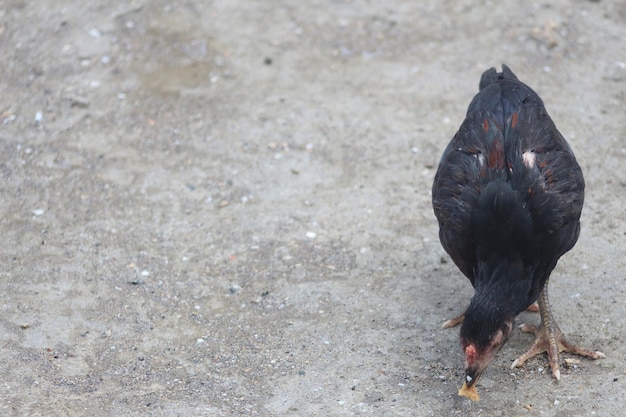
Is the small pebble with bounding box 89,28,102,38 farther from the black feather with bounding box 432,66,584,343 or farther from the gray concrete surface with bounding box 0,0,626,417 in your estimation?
the black feather with bounding box 432,66,584,343

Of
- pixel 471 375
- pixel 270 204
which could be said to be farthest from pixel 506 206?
pixel 270 204

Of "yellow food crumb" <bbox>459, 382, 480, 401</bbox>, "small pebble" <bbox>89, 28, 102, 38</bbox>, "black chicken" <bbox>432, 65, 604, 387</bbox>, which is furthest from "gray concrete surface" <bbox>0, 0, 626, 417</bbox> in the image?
"black chicken" <bbox>432, 65, 604, 387</bbox>

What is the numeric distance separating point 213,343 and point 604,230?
2.97m

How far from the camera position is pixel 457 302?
225 inches

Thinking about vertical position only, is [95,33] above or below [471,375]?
below

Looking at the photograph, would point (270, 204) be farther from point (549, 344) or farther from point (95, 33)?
point (95, 33)

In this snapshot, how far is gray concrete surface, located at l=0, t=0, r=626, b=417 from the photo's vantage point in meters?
4.99

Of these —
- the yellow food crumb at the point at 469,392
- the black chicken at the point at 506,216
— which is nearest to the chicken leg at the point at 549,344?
the black chicken at the point at 506,216

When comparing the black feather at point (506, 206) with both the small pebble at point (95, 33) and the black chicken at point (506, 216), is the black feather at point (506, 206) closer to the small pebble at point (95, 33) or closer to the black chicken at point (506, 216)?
the black chicken at point (506, 216)

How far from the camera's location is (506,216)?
184 inches

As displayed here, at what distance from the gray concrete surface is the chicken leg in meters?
0.08

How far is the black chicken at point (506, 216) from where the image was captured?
457 cm

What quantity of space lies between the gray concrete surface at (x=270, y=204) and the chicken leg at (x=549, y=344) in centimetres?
8

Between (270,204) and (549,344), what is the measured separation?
2.48 metres
